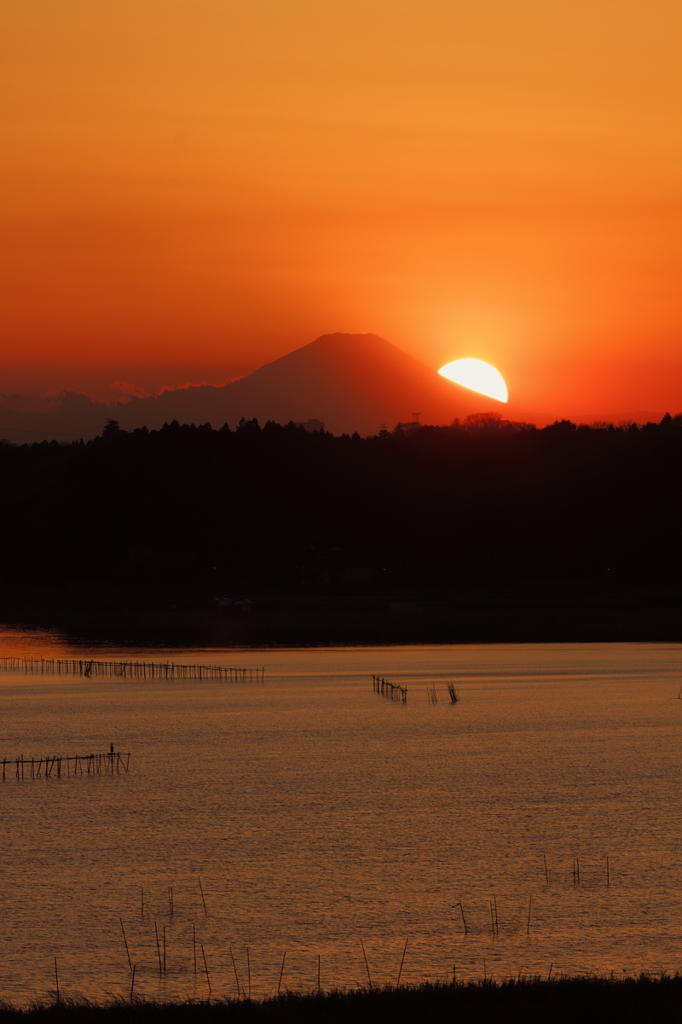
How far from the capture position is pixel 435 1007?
23234 mm

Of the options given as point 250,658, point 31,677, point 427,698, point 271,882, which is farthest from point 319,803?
point 250,658

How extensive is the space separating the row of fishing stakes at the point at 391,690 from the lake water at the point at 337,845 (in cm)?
649

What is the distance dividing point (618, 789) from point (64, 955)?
107 ft

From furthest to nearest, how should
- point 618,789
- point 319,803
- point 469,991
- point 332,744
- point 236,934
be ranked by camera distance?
point 332,744 → point 618,789 → point 319,803 → point 236,934 → point 469,991

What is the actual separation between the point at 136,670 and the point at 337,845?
8048 cm

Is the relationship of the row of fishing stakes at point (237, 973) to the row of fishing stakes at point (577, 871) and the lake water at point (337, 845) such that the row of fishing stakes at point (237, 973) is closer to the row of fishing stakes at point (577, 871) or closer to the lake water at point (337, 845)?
the lake water at point (337, 845)

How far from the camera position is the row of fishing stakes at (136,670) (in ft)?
383

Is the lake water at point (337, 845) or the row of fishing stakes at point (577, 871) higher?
the row of fishing stakes at point (577, 871)

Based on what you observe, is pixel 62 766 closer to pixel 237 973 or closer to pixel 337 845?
Result: pixel 337 845

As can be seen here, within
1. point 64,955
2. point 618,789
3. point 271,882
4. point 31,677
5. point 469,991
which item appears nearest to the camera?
point 469,991

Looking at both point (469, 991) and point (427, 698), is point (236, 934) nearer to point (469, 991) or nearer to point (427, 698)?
point (469, 991)

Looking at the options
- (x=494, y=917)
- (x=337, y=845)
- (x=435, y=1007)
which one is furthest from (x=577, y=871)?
(x=435, y=1007)

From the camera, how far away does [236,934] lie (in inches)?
1270

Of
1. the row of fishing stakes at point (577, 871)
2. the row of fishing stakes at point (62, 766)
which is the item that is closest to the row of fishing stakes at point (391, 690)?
the row of fishing stakes at point (62, 766)
